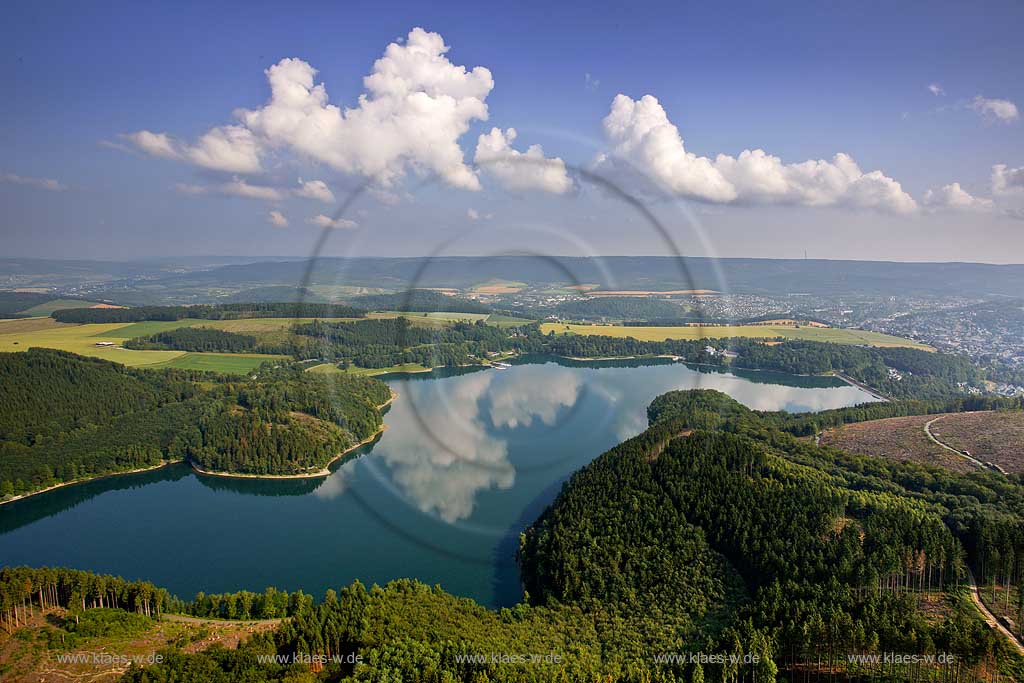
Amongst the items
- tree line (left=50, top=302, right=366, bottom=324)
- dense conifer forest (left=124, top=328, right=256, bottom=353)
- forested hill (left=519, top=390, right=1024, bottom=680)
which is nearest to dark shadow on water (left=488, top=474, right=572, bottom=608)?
forested hill (left=519, top=390, right=1024, bottom=680)

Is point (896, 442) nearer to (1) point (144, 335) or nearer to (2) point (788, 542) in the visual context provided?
(2) point (788, 542)

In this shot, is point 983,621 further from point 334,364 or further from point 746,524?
point 334,364

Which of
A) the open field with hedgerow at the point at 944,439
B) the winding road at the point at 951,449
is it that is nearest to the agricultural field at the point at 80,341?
the open field with hedgerow at the point at 944,439

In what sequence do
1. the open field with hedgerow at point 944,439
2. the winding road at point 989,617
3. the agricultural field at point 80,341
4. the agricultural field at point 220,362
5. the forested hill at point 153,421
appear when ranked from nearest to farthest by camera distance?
the winding road at point 989,617 → the open field with hedgerow at point 944,439 → the forested hill at point 153,421 → the agricultural field at point 220,362 → the agricultural field at point 80,341

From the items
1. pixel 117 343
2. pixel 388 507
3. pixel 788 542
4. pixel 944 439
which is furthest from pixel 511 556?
pixel 117 343

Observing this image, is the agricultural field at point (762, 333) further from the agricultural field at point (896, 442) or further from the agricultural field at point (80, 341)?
the agricultural field at point (80, 341)

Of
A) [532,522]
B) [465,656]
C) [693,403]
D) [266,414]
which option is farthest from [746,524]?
[266,414]

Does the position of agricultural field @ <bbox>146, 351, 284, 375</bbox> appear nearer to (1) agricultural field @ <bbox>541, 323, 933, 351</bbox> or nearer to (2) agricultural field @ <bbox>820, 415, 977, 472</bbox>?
(1) agricultural field @ <bbox>541, 323, 933, 351</bbox>
